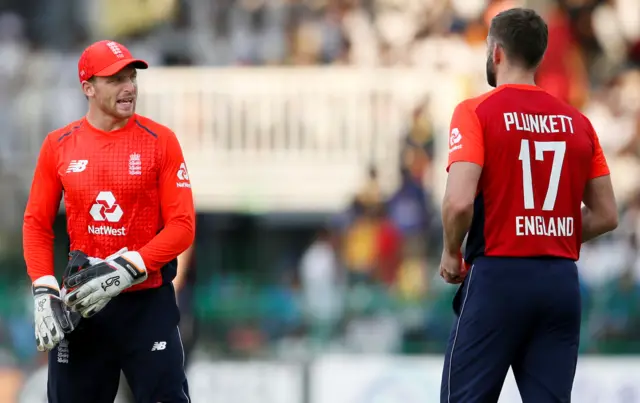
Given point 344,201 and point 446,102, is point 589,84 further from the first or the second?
point 344,201

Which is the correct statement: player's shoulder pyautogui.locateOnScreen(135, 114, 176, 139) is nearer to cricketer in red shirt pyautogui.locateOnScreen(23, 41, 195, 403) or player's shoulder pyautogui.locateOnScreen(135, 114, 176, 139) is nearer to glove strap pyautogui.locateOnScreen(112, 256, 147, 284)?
cricketer in red shirt pyautogui.locateOnScreen(23, 41, 195, 403)

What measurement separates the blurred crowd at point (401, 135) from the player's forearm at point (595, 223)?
562 cm

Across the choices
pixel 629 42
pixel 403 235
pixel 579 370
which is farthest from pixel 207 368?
pixel 629 42

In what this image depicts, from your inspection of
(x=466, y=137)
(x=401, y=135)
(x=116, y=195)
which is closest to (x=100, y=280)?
(x=116, y=195)

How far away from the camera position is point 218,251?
14.7 meters

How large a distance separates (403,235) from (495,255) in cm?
867

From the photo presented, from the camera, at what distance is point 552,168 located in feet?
16.4

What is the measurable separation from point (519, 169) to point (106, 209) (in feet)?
5.89

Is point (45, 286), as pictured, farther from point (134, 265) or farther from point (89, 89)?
point (89, 89)

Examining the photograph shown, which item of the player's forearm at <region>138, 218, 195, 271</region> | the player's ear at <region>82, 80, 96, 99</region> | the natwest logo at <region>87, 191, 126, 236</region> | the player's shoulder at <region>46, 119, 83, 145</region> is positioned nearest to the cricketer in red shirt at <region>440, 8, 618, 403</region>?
the player's forearm at <region>138, 218, 195, 271</region>

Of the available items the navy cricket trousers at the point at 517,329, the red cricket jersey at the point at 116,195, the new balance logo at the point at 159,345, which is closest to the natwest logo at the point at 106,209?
the red cricket jersey at the point at 116,195

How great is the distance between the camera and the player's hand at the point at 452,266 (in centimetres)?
505

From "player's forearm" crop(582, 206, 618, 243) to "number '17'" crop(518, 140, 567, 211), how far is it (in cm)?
39

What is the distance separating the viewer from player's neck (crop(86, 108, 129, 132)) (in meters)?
5.52
